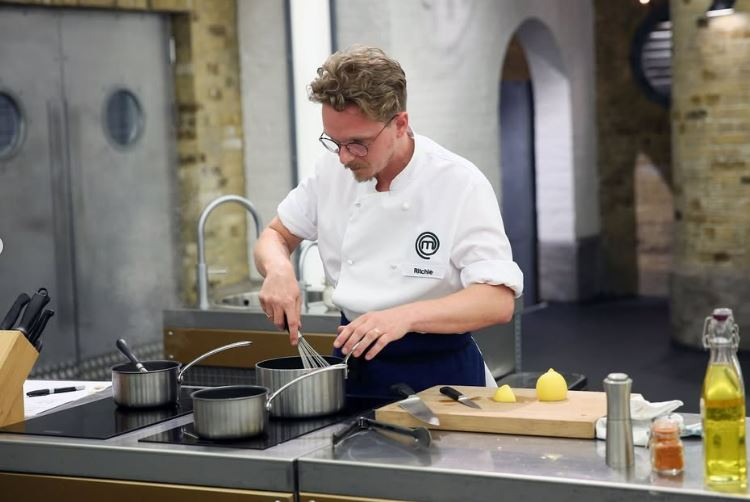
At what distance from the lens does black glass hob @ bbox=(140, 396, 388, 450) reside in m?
2.32

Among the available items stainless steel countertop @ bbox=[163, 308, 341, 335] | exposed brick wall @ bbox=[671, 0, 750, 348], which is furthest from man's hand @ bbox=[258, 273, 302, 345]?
exposed brick wall @ bbox=[671, 0, 750, 348]

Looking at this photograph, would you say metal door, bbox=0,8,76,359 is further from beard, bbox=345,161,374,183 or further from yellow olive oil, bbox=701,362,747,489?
yellow olive oil, bbox=701,362,747,489

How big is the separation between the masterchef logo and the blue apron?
19 cm

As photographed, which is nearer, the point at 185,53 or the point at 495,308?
the point at 495,308

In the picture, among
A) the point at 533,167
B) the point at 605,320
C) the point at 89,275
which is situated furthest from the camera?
the point at 533,167

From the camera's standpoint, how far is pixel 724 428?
201 cm

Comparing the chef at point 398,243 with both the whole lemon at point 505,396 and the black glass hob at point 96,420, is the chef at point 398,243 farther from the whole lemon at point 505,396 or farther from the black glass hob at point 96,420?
the black glass hob at point 96,420

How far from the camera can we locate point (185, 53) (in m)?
7.21

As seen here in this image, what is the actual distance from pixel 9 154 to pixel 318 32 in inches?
79.0

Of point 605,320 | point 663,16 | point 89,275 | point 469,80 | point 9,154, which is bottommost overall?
point 605,320

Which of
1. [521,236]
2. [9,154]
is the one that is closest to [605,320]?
[521,236]

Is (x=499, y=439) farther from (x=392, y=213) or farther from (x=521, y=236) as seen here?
(x=521, y=236)

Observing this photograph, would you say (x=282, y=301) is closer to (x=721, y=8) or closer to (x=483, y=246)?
(x=483, y=246)

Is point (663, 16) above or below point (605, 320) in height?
above
